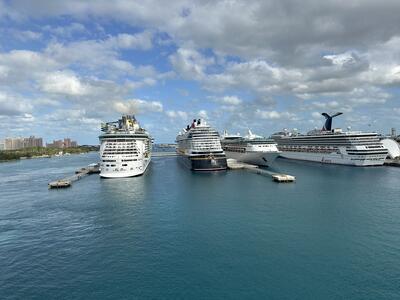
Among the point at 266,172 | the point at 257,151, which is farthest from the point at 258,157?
the point at 266,172

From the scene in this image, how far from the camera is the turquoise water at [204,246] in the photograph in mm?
24922

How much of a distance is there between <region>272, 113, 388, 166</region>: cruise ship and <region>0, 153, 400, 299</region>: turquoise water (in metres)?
49.4

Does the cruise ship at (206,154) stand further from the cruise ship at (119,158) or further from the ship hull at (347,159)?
the ship hull at (347,159)

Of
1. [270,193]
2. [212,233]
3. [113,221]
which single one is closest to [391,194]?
[270,193]

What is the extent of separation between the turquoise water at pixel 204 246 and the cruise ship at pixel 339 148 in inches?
1945

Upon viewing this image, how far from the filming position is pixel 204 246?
33500mm

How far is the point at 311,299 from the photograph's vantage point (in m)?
22.8

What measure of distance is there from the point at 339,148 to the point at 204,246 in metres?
98.1

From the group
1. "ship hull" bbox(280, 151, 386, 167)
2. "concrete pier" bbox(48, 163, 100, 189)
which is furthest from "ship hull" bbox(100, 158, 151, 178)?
"ship hull" bbox(280, 151, 386, 167)

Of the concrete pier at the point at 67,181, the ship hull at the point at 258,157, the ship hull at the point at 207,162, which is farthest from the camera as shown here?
the ship hull at the point at 258,157

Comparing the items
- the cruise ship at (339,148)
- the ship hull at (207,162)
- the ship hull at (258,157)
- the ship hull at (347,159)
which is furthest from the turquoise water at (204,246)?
the cruise ship at (339,148)

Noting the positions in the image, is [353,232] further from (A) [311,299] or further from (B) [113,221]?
(B) [113,221]

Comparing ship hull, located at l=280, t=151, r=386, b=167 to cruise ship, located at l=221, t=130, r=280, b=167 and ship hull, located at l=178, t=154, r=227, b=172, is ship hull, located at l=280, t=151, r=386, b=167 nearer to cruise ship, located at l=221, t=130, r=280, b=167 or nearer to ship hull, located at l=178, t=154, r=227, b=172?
cruise ship, located at l=221, t=130, r=280, b=167

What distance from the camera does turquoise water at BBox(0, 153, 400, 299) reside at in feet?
81.8
